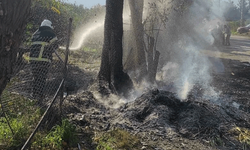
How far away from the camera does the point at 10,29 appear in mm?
2227

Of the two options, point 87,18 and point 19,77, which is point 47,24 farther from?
point 87,18

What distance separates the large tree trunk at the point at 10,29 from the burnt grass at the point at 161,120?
7.40 feet

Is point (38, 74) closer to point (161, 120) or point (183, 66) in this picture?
point (161, 120)

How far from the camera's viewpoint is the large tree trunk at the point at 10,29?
219 centimetres

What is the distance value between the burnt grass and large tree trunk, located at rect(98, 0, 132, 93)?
2.53 feet

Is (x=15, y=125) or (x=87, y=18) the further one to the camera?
(x=87, y=18)

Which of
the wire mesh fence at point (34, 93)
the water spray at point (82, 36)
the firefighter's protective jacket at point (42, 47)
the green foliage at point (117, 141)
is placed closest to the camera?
the green foliage at point (117, 141)

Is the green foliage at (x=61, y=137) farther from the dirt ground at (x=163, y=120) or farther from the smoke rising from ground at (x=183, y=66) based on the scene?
the smoke rising from ground at (x=183, y=66)

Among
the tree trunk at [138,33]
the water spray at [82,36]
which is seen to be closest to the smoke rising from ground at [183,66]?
the tree trunk at [138,33]

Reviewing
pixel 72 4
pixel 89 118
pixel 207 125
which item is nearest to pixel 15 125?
pixel 89 118

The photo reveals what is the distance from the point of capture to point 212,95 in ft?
25.6

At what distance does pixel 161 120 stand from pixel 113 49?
2.86m

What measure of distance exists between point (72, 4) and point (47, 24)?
14.2 metres

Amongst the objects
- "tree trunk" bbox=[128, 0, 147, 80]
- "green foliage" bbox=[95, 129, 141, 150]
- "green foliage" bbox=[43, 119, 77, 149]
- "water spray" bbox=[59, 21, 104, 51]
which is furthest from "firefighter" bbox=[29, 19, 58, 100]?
"water spray" bbox=[59, 21, 104, 51]
